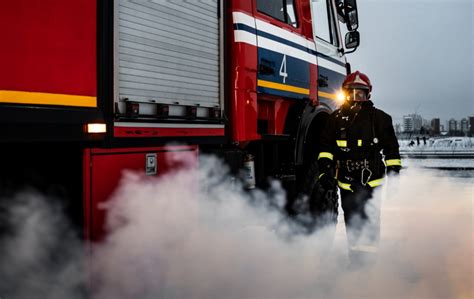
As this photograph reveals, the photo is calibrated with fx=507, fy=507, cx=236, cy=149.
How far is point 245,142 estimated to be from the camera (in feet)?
14.2

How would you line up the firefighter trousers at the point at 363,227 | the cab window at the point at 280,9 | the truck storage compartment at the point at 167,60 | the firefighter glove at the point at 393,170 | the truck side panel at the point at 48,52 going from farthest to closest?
the cab window at the point at 280,9, the firefighter trousers at the point at 363,227, the firefighter glove at the point at 393,170, the truck storage compartment at the point at 167,60, the truck side panel at the point at 48,52

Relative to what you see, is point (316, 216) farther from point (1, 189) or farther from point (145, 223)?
point (1, 189)

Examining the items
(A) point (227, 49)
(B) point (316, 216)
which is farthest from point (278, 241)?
(A) point (227, 49)

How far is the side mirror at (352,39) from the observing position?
5.63 m

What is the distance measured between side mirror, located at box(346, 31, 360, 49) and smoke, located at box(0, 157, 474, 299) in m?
1.90

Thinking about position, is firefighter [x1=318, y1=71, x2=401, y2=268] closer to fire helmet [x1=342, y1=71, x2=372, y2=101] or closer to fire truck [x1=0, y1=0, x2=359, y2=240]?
fire helmet [x1=342, y1=71, x2=372, y2=101]

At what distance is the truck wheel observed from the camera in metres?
5.18

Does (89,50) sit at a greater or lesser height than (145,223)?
greater

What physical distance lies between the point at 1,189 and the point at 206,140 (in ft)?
4.97

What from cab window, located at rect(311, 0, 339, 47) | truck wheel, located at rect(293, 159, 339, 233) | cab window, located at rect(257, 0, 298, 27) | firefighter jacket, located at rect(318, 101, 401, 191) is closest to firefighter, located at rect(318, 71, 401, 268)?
firefighter jacket, located at rect(318, 101, 401, 191)

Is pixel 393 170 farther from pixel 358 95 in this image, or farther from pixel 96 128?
pixel 96 128

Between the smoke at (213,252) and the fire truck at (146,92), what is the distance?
16 centimetres

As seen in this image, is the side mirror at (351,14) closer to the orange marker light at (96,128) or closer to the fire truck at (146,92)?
the fire truck at (146,92)

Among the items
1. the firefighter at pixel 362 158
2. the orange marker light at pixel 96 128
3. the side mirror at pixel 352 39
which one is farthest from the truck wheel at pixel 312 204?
the orange marker light at pixel 96 128
